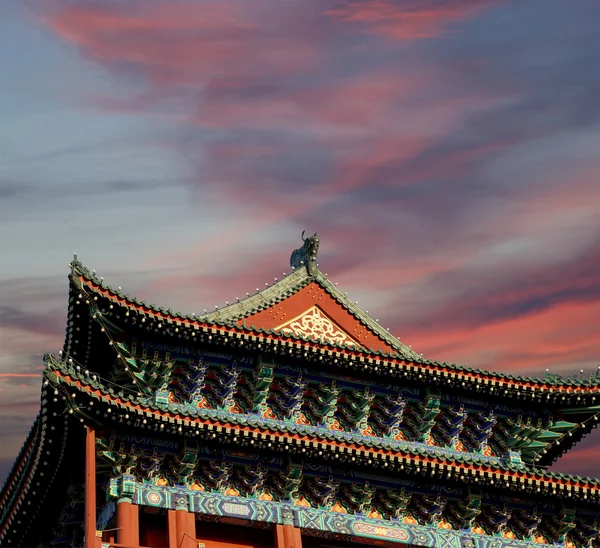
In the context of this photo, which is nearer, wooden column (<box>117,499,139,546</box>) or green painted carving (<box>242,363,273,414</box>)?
wooden column (<box>117,499,139,546</box>)

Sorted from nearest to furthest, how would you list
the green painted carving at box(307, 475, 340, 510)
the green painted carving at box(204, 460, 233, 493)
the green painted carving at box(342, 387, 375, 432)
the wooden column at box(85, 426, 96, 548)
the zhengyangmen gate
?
the wooden column at box(85, 426, 96, 548)
the zhengyangmen gate
the green painted carving at box(204, 460, 233, 493)
the green painted carving at box(307, 475, 340, 510)
the green painted carving at box(342, 387, 375, 432)

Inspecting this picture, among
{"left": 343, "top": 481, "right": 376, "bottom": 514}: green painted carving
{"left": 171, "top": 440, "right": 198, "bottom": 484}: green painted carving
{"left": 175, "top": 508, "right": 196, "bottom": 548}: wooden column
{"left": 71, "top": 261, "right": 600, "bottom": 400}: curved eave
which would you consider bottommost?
{"left": 175, "top": 508, "right": 196, "bottom": 548}: wooden column

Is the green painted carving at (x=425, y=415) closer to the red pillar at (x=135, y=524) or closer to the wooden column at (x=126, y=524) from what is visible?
the red pillar at (x=135, y=524)

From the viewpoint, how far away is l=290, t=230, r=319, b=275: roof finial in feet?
139

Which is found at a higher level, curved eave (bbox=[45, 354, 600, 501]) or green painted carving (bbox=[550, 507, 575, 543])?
curved eave (bbox=[45, 354, 600, 501])

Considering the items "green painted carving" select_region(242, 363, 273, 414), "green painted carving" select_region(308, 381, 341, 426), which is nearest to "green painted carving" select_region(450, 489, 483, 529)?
"green painted carving" select_region(308, 381, 341, 426)

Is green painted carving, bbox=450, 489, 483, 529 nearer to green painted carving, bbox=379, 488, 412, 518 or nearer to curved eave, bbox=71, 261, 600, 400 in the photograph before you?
green painted carving, bbox=379, 488, 412, 518

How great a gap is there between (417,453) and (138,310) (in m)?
8.77

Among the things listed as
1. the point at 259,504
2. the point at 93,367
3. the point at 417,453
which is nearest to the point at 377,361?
the point at 417,453

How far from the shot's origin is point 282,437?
34500 millimetres

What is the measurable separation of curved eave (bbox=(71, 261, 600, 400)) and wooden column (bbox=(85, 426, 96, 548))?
419 cm

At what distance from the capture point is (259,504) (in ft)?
114

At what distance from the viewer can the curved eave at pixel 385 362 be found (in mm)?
35594

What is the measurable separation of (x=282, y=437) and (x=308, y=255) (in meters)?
9.59
